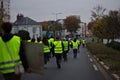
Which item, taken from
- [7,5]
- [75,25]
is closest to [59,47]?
[7,5]

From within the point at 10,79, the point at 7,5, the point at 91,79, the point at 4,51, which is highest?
the point at 7,5

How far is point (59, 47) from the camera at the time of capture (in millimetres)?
20438

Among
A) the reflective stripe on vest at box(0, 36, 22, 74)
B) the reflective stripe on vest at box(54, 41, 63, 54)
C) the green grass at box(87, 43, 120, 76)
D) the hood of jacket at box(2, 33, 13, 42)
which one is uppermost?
the hood of jacket at box(2, 33, 13, 42)

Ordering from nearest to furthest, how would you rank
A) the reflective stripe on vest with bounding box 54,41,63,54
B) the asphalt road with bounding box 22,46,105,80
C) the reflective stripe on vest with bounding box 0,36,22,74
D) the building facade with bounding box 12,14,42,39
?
the reflective stripe on vest with bounding box 0,36,22,74 → the asphalt road with bounding box 22,46,105,80 → the reflective stripe on vest with bounding box 54,41,63,54 → the building facade with bounding box 12,14,42,39

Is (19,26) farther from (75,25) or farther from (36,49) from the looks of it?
(36,49)

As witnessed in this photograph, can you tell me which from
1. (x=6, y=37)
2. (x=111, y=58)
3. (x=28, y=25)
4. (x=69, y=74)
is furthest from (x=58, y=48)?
(x=28, y=25)

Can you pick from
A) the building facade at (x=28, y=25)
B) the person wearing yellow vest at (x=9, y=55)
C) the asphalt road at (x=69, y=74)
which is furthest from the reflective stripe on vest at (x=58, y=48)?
the building facade at (x=28, y=25)

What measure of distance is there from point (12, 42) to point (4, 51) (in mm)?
245

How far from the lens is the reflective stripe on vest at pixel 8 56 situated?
7500 millimetres

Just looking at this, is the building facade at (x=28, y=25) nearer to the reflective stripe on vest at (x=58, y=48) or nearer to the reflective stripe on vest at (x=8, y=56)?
the reflective stripe on vest at (x=58, y=48)

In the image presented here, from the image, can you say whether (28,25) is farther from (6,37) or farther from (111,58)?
(6,37)

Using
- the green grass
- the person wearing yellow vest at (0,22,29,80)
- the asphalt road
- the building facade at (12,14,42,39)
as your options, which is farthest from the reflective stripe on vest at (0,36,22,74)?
the building facade at (12,14,42,39)

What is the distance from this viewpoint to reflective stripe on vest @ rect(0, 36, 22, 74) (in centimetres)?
750

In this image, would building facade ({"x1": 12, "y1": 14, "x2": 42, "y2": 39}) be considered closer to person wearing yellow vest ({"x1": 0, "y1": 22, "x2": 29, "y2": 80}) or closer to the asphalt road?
the asphalt road
